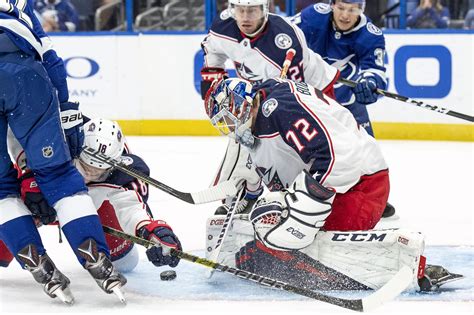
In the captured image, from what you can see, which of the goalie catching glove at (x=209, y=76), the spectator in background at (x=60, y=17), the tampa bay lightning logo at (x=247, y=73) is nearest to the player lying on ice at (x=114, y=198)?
the goalie catching glove at (x=209, y=76)

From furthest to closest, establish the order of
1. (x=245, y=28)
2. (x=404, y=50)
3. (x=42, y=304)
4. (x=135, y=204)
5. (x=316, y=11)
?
(x=404, y=50)
(x=316, y=11)
(x=245, y=28)
(x=135, y=204)
(x=42, y=304)

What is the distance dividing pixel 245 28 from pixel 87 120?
1185mm

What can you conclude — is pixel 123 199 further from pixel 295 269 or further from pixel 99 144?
pixel 295 269

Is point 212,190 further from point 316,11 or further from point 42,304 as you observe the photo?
point 316,11

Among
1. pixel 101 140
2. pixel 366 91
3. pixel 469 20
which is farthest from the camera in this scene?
pixel 469 20

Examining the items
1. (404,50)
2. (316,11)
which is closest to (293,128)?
(316,11)

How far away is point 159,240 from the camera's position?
11.2 ft

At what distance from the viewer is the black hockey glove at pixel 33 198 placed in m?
3.40

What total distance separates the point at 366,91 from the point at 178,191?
1484 mm

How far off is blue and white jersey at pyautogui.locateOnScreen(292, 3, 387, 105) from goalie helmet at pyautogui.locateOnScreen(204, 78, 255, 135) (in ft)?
5.49

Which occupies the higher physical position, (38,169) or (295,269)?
(38,169)

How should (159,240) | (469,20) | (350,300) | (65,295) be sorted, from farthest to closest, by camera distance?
(469,20) < (159,240) < (65,295) < (350,300)

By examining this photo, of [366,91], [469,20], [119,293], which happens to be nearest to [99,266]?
[119,293]

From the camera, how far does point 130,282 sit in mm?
3654
